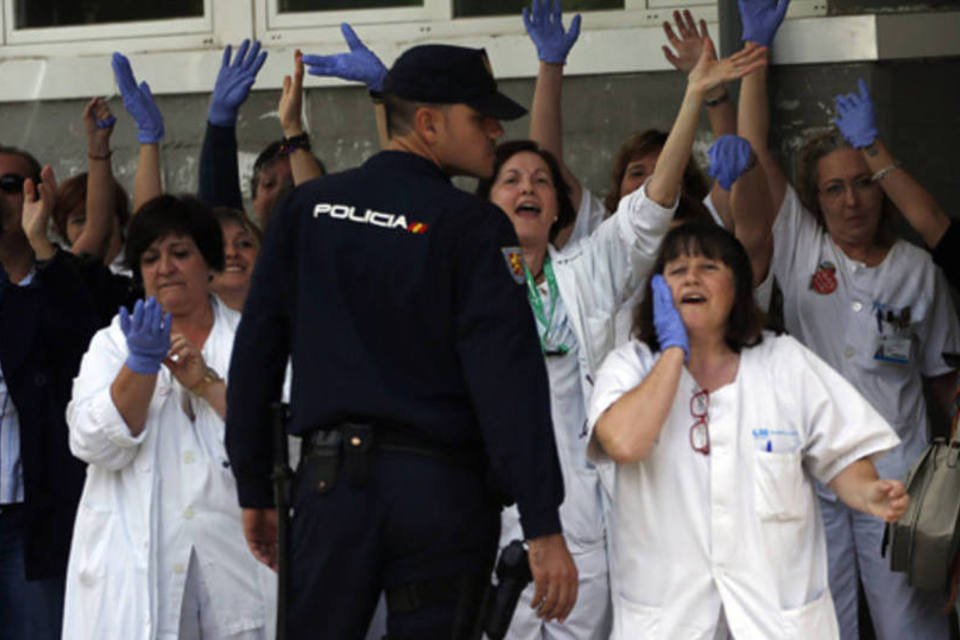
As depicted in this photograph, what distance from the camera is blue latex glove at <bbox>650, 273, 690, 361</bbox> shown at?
4.46 meters

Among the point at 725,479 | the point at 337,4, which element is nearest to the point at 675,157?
the point at 725,479

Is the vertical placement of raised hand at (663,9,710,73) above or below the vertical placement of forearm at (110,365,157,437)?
above

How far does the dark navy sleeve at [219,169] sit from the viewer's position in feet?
20.3

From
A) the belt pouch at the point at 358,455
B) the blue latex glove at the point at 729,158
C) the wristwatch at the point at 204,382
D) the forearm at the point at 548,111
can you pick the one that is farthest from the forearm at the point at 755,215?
the belt pouch at the point at 358,455

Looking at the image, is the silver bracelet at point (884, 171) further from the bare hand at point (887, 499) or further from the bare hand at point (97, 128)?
the bare hand at point (97, 128)

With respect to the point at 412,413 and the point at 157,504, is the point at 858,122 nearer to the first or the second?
the point at 412,413

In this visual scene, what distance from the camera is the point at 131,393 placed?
487 centimetres

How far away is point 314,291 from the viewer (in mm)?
4008

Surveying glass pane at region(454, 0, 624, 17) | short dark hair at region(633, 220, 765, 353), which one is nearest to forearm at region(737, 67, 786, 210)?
short dark hair at region(633, 220, 765, 353)

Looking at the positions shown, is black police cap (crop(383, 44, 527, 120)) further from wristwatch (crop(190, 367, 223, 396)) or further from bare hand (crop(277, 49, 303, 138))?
bare hand (crop(277, 49, 303, 138))

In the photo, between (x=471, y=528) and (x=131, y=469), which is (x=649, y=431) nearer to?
(x=471, y=528)

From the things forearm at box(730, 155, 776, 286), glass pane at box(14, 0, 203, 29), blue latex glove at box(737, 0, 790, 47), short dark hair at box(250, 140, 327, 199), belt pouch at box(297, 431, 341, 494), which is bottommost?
belt pouch at box(297, 431, 341, 494)

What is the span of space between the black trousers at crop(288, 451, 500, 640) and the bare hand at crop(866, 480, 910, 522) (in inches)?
39.8

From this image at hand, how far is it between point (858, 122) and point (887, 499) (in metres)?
1.62
